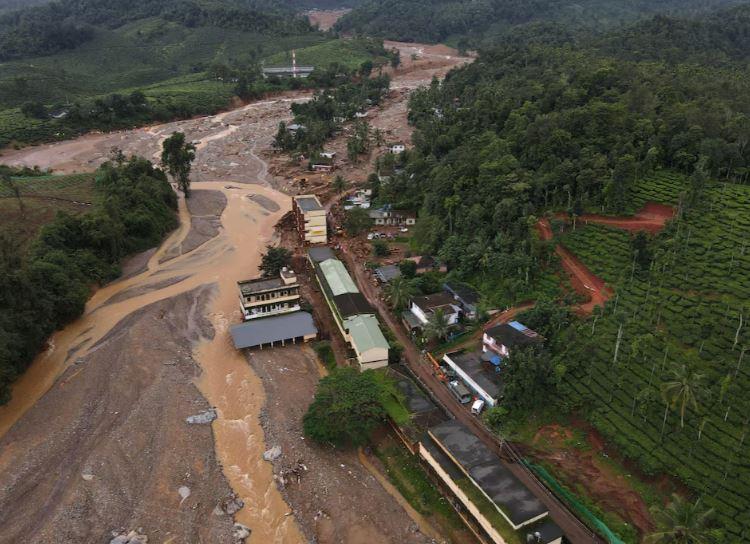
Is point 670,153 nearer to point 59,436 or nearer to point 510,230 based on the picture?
point 510,230

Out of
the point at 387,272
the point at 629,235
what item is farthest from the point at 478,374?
the point at 629,235

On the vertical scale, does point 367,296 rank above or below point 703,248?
below

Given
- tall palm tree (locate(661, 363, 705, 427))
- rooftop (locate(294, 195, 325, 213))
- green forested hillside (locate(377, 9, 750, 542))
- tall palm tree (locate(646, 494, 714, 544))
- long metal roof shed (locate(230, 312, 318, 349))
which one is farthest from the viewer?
rooftop (locate(294, 195, 325, 213))

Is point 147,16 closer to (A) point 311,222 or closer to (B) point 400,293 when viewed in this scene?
(A) point 311,222

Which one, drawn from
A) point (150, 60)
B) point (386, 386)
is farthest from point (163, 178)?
point (150, 60)

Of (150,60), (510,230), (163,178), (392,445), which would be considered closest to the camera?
(392,445)

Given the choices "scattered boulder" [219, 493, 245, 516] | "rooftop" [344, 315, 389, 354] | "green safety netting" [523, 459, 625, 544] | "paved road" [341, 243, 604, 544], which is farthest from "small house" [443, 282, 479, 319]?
"scattered boulder" [219, 493, 245, 516]

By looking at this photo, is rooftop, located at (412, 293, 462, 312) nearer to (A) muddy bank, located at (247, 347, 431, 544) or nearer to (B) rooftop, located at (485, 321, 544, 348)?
(B) rooftop, located at (485, 321, 544, 348)
